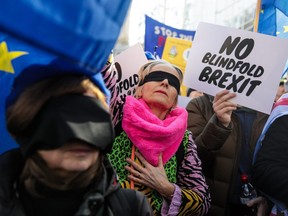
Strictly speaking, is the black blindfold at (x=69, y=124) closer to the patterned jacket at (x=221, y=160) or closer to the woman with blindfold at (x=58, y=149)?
the woman with blindfold at (x=58, y=149)

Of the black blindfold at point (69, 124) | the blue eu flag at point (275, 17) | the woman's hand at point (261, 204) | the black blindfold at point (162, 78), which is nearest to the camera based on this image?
the black blindfold at point (69, 124)

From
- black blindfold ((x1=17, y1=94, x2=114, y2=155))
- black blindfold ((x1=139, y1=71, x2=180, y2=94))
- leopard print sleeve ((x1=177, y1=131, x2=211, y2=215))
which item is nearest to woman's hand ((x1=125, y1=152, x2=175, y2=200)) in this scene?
leopard print sleeve ((x1=177, y1=131, x2=211, y2=215))

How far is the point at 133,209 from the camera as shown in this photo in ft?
4.47

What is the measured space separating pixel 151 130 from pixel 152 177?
0.75 feet

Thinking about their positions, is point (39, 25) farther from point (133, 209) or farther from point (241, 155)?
point (241, 155)

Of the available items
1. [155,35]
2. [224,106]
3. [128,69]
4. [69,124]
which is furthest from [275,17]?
[69,124]

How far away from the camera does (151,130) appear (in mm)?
1952

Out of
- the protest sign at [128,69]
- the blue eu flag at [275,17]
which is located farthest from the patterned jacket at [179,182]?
the blue eu flag at [275,17]

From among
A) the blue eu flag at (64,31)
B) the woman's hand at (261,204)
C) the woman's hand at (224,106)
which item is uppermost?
the blue eu flag at (64,31)

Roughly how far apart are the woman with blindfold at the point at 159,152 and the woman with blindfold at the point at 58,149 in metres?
0.69

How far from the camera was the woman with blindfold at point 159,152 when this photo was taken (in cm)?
196

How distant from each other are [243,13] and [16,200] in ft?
116

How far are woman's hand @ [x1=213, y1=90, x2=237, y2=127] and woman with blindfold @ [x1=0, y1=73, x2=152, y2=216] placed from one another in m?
1.24

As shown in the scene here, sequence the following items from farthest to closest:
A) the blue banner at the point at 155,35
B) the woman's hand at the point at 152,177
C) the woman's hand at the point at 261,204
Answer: the blue banner at the point at 155,35 → the woman's hand at the point at 261,204 → the woman's hand at the point at 152,177
